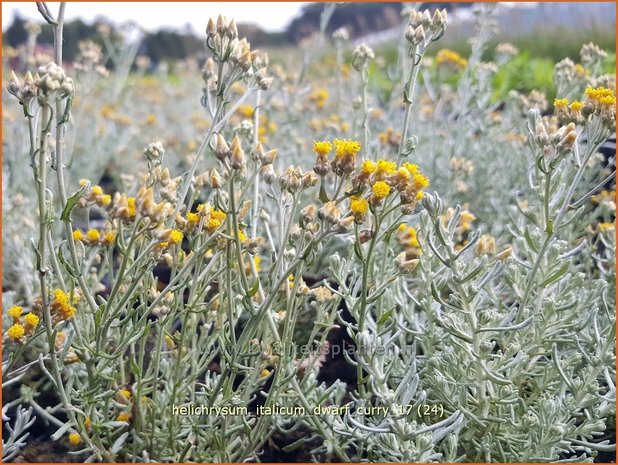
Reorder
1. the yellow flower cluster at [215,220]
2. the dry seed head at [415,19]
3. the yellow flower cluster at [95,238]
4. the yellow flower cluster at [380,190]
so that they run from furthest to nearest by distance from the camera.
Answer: the yellow flower cluster at [95,238] → the dry seed head at [415,19] → the yellow flower cluster at [215,220] → the yellow flower cluster at [380,190]

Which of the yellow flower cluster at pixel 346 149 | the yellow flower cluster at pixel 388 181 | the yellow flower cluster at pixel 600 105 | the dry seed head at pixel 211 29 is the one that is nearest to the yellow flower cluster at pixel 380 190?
the yellow flower cluster at pixel 388 181

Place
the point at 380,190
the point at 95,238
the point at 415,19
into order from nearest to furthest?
the point at 380,190, the point at 415,19, the point at 95,238

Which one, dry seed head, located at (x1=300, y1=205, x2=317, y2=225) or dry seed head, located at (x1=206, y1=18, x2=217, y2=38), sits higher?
dry seed head, located at (x1=206, y1=18, x2=217, y2=38)

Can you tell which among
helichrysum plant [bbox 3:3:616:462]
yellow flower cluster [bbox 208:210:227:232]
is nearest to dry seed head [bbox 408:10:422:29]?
helichrysum plant [bbox 3:3:616:462]

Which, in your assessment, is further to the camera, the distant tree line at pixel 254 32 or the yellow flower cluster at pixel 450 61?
the distant tree line at pixel 254 32

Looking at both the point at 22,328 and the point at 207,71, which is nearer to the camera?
the point at 22,328

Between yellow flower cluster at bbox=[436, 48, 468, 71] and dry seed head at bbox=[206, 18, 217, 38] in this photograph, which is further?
yellow flower cluster at bbox=[436, 48, 468, 71]

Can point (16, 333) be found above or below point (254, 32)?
below

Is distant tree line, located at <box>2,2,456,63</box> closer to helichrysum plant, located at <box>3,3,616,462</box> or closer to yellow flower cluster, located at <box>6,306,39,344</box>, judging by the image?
helichrysum plant, located at <box>3,3,616,462</box>

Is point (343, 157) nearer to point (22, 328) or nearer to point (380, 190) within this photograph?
point (380, 190)

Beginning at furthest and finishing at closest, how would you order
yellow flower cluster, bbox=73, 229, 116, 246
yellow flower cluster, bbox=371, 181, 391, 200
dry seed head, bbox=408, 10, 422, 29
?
yellow flower cluster, bbox=73, 229, 116, 246, dry seed head, bbox=408, 10, 422, 29, yellow flower cluster, bbox=371, 181, 391, 200

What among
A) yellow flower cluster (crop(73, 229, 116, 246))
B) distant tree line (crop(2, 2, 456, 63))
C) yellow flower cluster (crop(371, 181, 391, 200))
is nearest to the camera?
yellow flower cluster (crop(371, 181, 391, 200))

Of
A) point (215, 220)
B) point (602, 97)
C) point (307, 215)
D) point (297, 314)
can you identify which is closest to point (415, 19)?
point (602, 97)

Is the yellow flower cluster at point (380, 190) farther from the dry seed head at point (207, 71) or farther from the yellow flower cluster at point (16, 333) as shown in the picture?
the yellow flower cluster at point (16, 333)
